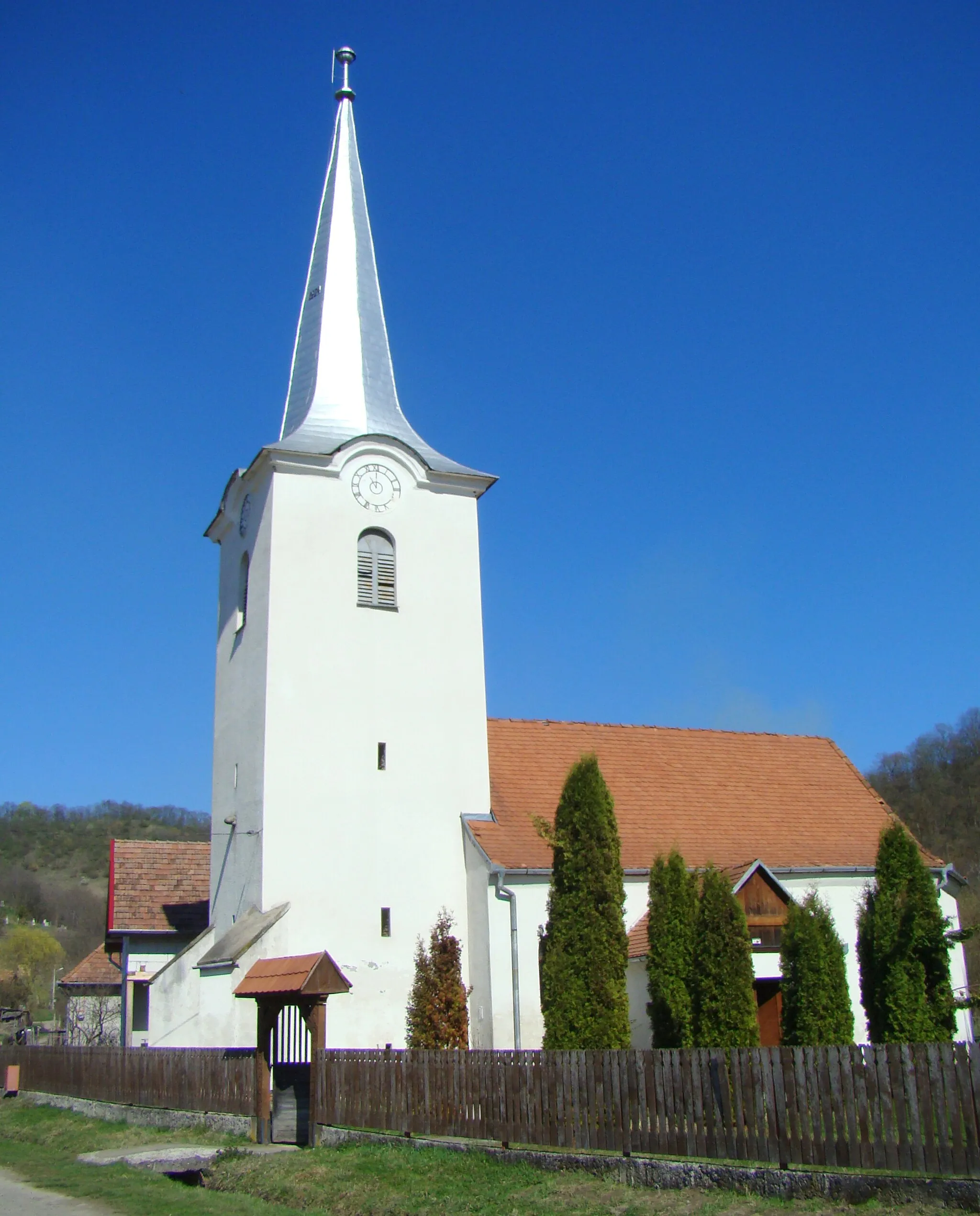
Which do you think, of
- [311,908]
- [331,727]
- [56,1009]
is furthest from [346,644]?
[56,1009]

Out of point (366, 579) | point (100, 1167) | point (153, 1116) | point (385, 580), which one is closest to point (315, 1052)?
point (100, 1167)

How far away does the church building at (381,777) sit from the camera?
64.8 ft

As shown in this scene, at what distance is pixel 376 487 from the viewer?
898 inches

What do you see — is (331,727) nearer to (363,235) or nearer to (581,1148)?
(581,1148)

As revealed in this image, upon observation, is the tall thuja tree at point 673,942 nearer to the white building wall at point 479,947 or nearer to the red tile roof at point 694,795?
the white building wall at point 479,947

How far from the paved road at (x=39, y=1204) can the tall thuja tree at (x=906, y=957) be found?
31.1 ft

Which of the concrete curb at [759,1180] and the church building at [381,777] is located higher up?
the church building at [381,777]

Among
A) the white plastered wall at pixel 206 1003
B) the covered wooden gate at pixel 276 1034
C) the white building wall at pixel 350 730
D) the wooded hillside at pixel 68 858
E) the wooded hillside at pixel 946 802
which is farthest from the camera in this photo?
the wooded hillside at pixel 68 858

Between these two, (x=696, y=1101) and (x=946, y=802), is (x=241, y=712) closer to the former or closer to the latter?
(x=696, y=1101)

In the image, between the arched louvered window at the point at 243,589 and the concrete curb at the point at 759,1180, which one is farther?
the arched louvered window at the point at 243,589

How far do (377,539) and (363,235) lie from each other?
822 cm

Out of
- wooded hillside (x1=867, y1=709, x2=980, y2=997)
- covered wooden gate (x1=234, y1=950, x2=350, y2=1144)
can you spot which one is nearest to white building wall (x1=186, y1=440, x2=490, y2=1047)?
covered wooden gate (x1=234, y1=950, x2=350, y2=1144)

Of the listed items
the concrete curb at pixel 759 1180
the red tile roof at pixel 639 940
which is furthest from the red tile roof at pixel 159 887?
the concrete curb at pixel 759 1180

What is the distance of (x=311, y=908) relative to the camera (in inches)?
780
